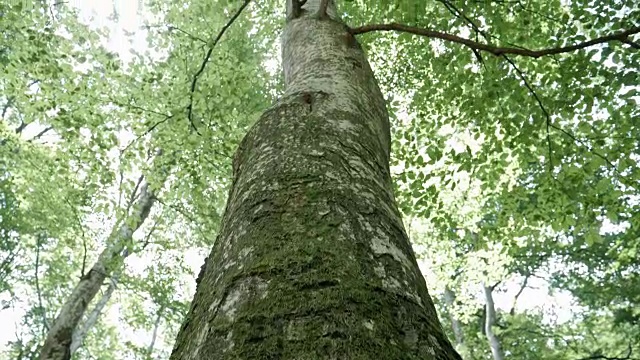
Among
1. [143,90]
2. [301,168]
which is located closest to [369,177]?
[301,168]

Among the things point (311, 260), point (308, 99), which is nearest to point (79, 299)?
point (308, 99)

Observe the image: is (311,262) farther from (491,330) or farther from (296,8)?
(491,330)

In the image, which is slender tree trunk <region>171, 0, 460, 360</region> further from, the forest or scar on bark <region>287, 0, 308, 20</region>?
scar on bark <region>287, 0, 308, 20</region>

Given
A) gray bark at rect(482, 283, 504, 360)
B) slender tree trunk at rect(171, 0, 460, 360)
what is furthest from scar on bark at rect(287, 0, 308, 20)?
gray bark at rect(482, 283, 504, 360)

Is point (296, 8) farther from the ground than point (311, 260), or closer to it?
farther from the ground

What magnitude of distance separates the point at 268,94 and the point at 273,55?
218cm

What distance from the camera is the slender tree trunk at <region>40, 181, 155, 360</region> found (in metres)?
5.99

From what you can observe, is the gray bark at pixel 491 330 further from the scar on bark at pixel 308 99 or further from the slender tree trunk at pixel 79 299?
the scar on bark at pixel 308 99

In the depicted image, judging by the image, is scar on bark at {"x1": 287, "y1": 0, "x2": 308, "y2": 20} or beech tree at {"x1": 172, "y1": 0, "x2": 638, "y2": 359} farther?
scar on bark at {"x1": 287, "y1": 0, "x2": 308, "y2": 20}

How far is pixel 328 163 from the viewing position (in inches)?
54.1

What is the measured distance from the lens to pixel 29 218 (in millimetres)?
9820

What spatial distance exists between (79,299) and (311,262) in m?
7.20

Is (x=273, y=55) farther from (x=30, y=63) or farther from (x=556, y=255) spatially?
(x=556, y=255)

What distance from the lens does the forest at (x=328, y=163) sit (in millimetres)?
935
